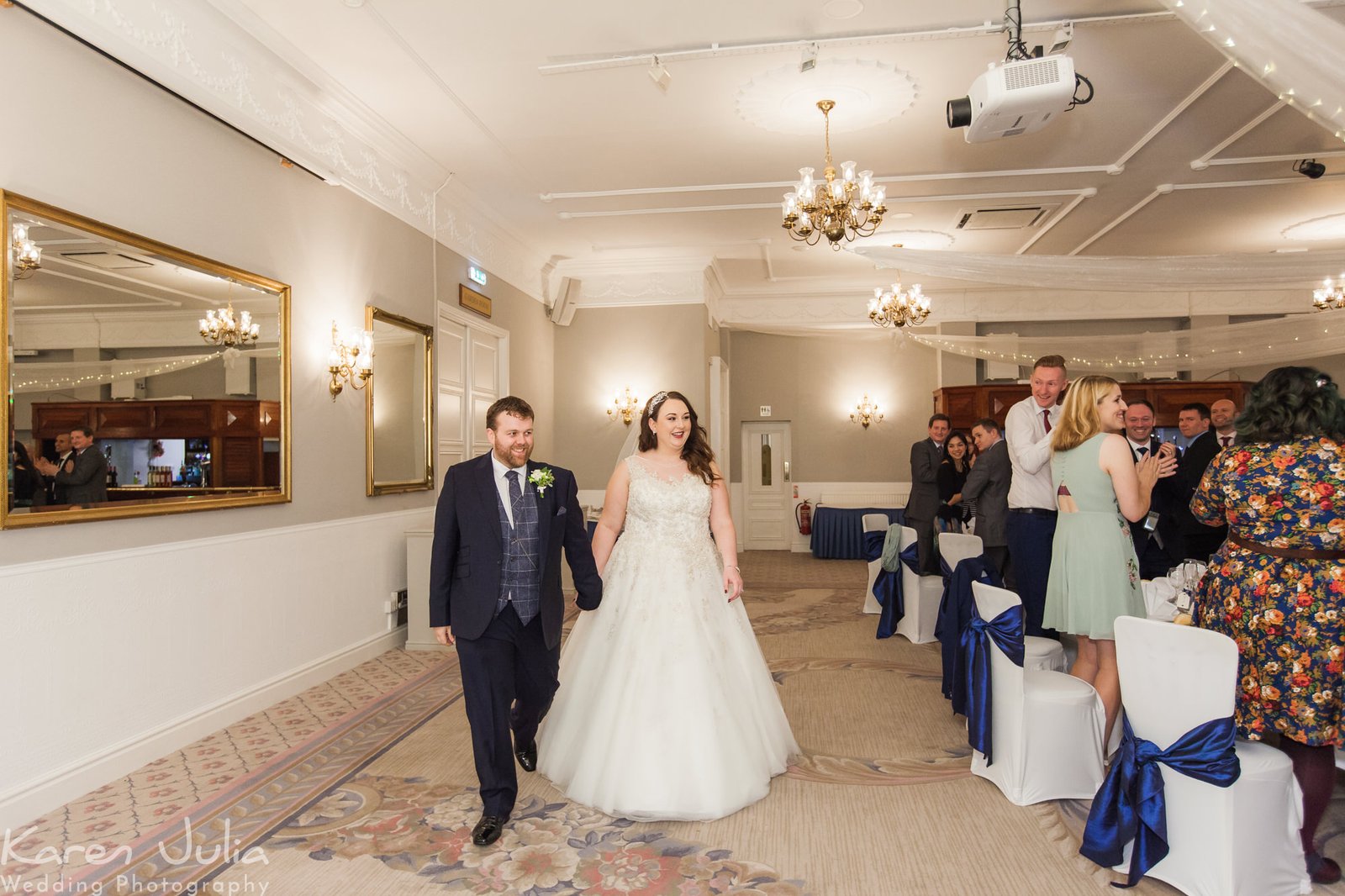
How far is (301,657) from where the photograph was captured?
5.10 meters

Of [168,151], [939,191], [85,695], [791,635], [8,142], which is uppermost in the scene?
[939,191]

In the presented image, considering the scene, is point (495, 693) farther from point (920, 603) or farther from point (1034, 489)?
point (920, 603)

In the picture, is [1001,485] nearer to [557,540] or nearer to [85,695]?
[557,540]

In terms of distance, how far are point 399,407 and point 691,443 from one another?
3474 mm

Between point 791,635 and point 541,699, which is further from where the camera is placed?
point 791,635

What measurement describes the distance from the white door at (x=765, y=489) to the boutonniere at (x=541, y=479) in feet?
32.4

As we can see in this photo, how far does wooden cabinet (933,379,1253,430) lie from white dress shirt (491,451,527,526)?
9247 mm

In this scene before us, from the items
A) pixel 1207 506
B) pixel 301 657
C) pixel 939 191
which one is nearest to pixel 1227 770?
pixel 1207 506

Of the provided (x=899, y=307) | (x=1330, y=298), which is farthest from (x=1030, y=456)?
(x=1330, y=298)

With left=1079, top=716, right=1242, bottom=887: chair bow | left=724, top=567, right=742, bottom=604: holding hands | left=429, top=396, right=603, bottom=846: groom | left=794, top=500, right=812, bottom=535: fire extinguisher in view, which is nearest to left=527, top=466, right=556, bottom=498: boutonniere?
left=429, top=396, right=603, bottom=846: groom

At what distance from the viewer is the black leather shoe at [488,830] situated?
2.98m

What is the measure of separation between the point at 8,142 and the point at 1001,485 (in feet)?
18.1

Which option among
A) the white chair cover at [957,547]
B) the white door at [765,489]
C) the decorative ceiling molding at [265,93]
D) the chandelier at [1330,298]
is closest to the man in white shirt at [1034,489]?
the white chair cover at [957,547]

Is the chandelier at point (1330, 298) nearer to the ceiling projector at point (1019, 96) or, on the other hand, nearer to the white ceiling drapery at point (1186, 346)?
the white ceiling drapery at point (1186, 346)
